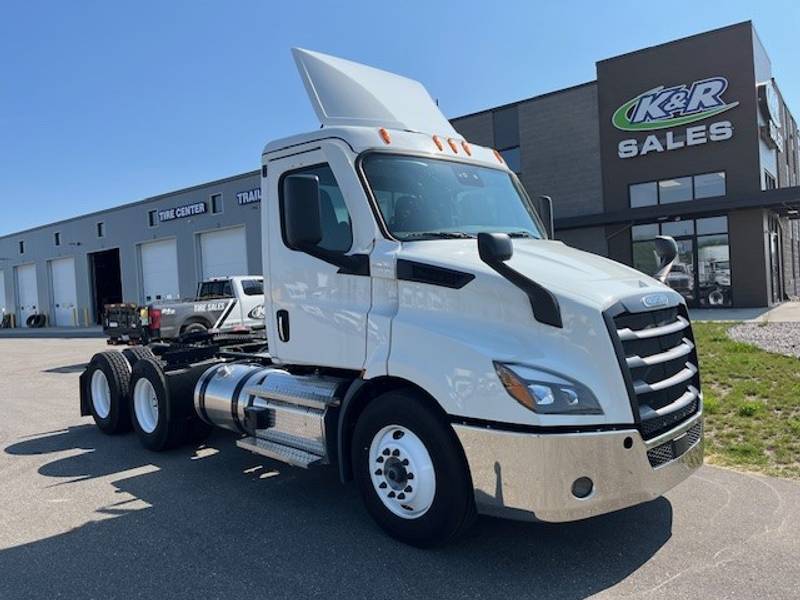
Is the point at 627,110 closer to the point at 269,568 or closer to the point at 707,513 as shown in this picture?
the point at 707,513

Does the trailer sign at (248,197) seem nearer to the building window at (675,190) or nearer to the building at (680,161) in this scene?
the building at (680,161)

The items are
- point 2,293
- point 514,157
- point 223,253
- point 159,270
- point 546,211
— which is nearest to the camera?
point 546,211

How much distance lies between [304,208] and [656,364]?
236 cm

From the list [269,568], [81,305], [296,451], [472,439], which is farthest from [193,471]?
[81,305]

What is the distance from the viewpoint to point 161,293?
36594 millimetres

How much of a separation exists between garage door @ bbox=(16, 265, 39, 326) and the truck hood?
49.6 metres

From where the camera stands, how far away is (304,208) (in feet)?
13.5

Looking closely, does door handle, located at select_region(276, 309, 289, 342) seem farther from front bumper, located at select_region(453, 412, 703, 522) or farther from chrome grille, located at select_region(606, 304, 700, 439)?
chrome grille, located at select_region(606, 304, 700, 439)

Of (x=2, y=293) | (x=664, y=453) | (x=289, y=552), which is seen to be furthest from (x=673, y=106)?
(x=2, y=293)

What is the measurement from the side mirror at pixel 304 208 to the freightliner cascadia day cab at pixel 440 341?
13 millimetres

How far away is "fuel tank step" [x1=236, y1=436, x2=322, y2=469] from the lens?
464 cm

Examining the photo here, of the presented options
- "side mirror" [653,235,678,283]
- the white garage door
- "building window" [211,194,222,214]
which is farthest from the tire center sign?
the white garage door

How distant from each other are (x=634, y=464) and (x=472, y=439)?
0.89m

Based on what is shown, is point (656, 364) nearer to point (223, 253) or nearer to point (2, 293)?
point (223, 253)
